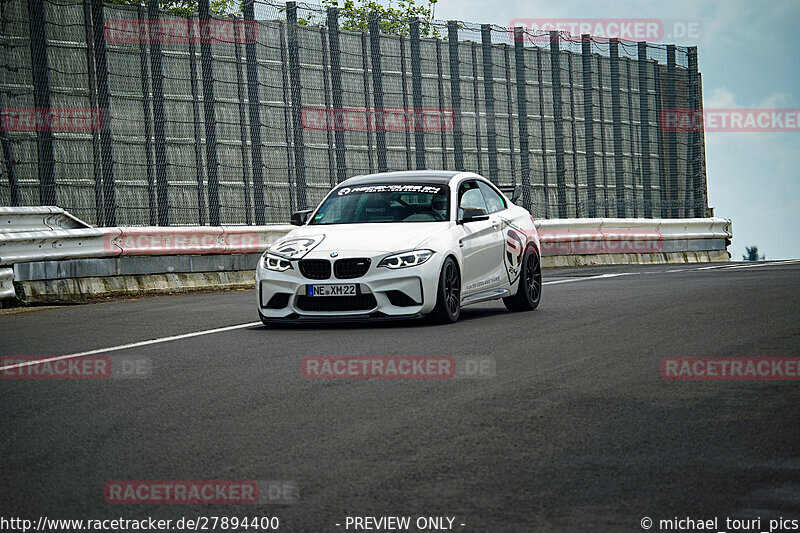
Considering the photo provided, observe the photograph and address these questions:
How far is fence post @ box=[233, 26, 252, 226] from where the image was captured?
1859 centimetres

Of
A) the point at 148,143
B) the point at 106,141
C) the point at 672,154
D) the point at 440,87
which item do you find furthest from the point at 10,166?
the point at 672,154

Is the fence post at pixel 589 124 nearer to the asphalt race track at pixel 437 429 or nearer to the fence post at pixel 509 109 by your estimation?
the fence post at pixel 509 109

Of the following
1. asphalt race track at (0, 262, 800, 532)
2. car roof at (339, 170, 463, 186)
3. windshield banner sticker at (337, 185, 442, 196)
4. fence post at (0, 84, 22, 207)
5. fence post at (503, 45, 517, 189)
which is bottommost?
asphalt race track at (0, 262, 800, 532)

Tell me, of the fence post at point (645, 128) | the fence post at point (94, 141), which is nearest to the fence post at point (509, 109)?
the fence post at point (645, 128)

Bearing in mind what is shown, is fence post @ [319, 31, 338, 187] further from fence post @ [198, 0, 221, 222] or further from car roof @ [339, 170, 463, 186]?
car roof @ [339, 170, 463, 186]

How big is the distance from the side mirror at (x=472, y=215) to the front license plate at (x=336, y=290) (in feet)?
5.27

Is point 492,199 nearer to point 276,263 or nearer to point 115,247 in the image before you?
point 276,263

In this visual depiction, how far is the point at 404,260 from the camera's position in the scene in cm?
1084

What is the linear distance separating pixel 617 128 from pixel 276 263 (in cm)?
1634

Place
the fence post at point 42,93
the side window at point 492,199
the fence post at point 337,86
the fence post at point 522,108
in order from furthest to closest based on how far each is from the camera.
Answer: the fence post at point 522,108
the fence post at point 337,86
the fence post at point 42,93
the side window at point 492,199

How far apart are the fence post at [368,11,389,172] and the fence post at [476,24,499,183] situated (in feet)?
9.64

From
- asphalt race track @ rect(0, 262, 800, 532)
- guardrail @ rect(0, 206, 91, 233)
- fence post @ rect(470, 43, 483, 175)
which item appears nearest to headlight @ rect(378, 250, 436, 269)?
asphalt race track @ rect(0, 262, 800, 532)

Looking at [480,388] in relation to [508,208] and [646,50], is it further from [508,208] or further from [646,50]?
[646,50]

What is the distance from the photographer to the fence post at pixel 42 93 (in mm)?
16250
